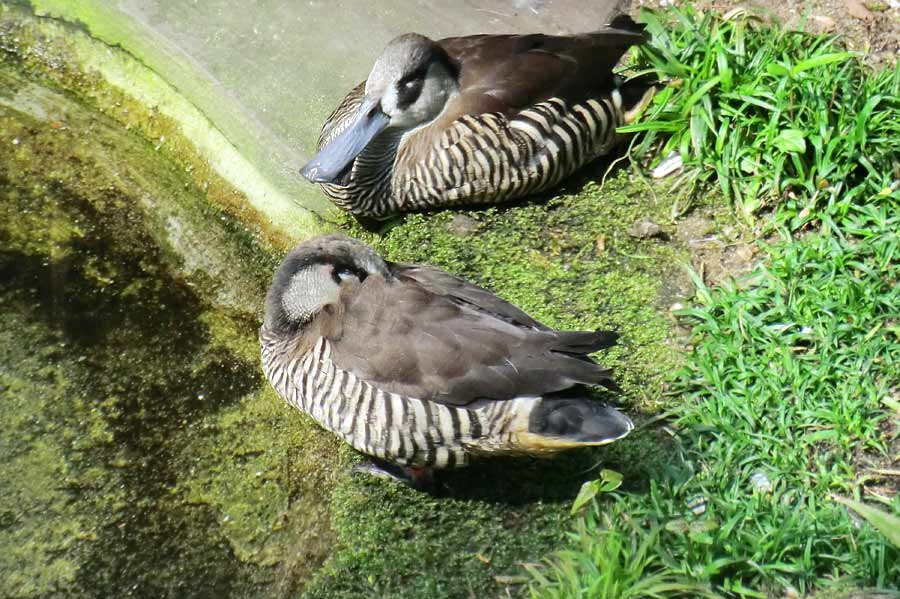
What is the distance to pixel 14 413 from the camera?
4.43 meters

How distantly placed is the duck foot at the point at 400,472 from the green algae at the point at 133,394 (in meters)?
0.17

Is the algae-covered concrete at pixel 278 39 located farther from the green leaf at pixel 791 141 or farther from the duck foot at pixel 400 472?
the duck foot at pixel 400 472

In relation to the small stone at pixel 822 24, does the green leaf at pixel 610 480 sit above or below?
below

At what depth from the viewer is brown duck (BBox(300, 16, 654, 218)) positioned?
4.93m

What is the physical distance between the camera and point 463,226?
5.06 m

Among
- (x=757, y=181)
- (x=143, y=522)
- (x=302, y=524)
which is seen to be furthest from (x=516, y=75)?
(x=143, y=522)

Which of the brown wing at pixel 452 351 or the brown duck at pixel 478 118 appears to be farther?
the brown duck at pixel 478 118

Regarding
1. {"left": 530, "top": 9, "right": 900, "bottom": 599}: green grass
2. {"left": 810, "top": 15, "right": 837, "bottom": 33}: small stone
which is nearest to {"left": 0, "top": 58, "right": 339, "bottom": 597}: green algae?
{"left": 530, "top": 9, "right": 900, "bottom": 599}: green grass

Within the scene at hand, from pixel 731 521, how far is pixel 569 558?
0.60 metres

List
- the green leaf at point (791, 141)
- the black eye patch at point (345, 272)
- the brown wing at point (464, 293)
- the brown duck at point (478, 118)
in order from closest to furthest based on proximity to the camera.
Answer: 1. the brown wing at point (464, 293)
2. the black eye patch at point (345, 272)
3. the green leaf at point (791, 141)
4. the brown duck at point (478, 118)

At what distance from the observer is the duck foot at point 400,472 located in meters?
4.02

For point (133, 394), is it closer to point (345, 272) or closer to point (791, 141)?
point (345, 272)

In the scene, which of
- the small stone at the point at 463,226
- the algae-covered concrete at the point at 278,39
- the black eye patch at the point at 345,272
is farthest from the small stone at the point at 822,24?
the black eye patch at the point at 345,272

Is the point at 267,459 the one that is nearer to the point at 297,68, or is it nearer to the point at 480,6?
the point at 297,68
